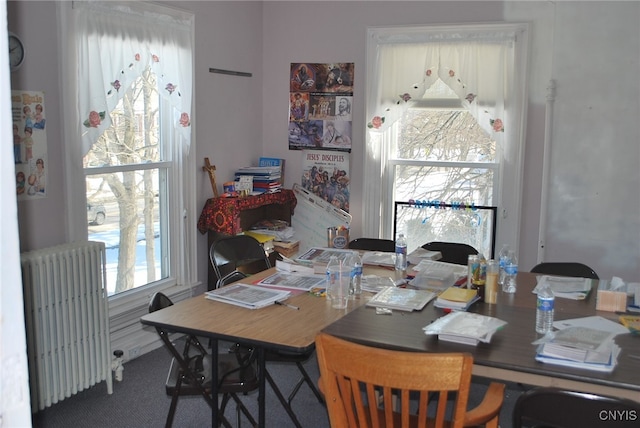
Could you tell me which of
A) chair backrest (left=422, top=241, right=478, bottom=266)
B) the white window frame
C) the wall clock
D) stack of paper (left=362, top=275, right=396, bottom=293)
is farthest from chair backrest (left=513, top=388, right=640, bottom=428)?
the wall clock

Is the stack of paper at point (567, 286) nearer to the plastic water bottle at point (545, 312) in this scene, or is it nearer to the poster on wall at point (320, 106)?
the plastic water bottle at point (545, 312)

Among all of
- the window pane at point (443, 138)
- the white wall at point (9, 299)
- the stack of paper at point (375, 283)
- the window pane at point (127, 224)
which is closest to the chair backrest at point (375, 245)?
the stack of paper at point (375, 283)

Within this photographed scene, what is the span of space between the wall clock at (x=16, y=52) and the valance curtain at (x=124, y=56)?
0.37 metres

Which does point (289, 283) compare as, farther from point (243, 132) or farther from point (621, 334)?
point (243, 132)

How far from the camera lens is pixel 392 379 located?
197 cm

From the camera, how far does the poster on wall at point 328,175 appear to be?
5.55m

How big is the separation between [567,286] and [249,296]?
5.37ft

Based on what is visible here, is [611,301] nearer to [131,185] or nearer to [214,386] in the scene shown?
[214,386]

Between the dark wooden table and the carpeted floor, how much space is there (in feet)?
2.98

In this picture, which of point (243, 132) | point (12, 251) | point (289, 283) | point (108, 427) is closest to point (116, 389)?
point (108, 427)

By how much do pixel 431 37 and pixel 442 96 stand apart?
0.47 metres

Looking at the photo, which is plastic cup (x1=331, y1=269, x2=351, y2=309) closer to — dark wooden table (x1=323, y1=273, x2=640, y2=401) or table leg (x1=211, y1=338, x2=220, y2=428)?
dark wooden table (x1=323, y1=273, x2=640, y2=401)

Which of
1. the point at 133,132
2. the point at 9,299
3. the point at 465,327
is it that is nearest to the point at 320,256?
the point at 465,327

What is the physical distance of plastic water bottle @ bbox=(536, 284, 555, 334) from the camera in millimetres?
2547
